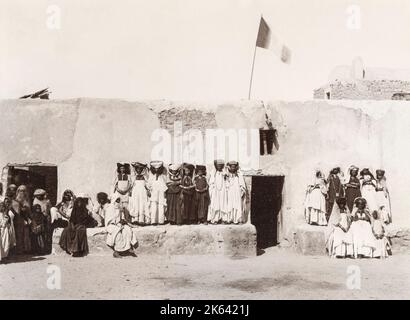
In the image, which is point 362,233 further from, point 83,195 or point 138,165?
point 83,195

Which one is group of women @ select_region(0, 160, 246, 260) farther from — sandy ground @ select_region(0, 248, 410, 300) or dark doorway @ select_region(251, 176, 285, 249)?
dark doorway @ select_region(251, 176, 285, 249)

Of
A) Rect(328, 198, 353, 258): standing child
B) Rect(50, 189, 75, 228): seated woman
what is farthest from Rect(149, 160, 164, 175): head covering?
Answer: Rect(328, 198, 353, 258): standing child

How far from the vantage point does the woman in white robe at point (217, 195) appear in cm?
1045

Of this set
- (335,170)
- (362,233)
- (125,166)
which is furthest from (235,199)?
(362,233)

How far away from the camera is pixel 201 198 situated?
1048cm

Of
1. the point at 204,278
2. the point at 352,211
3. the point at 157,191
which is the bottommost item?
the point at 204,278

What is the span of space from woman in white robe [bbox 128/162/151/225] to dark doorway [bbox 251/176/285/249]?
2.79m

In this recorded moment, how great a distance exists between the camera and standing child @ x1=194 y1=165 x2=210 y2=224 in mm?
10453

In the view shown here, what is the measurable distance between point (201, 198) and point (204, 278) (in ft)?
7.77

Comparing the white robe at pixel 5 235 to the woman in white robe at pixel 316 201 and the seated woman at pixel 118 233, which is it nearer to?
the seated woman at pixel 118 233

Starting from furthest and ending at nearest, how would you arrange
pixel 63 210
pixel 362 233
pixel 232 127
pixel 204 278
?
pixel 232 127, pixel 63 210, pixel 362 233, pixel 204 278

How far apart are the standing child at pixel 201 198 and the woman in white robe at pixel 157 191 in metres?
0.62

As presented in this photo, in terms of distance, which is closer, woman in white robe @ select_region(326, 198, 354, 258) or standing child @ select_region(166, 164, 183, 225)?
woman in white robe @ select_region(326, 198, 354, 258)

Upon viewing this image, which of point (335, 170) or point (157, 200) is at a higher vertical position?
point (335, 170)
